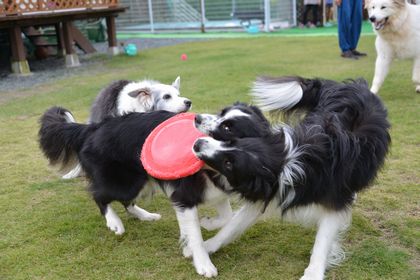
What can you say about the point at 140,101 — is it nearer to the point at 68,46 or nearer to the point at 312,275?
the point at 312,275

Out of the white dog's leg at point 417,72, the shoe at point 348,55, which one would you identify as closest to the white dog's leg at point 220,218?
the white dog's leg at point 417,72

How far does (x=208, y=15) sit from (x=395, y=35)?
43.7ft

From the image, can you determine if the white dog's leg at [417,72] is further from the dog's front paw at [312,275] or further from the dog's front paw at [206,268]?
the dog's front paw at [206,268]

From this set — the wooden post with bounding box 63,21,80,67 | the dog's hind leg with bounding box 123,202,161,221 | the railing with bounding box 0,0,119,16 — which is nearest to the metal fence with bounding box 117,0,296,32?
the railing with bounding box 0,0,119,16

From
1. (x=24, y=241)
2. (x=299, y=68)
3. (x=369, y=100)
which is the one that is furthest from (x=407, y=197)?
(x=299, y=68)

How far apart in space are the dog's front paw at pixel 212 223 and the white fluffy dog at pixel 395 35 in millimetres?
3945

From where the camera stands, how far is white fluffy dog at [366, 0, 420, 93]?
20.7 feet

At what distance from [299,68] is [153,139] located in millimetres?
6383

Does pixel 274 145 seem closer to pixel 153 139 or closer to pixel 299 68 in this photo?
pixel 153 139

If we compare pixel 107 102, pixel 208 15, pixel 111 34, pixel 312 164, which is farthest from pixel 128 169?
pixel 208 15

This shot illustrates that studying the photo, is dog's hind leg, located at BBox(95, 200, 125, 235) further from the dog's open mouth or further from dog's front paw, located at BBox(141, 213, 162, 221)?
the dog's open mouth

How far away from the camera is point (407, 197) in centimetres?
338

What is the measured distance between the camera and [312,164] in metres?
2.34

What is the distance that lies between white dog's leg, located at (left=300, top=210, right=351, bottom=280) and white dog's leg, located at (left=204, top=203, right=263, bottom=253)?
1.20ft
